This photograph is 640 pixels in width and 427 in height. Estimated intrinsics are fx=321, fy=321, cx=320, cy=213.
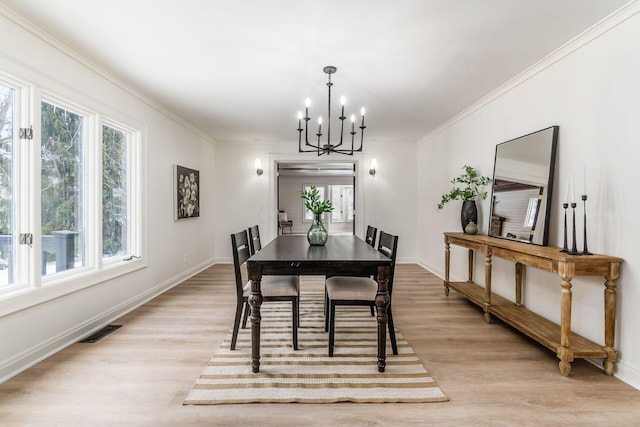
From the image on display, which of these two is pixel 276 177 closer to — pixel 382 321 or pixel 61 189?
pixel 61 189

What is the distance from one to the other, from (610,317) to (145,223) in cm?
417

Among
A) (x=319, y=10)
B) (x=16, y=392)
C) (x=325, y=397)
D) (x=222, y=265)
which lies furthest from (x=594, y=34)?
(x=222, y=265)

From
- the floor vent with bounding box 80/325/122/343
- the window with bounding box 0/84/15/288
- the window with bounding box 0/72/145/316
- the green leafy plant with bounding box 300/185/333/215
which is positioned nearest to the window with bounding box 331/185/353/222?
the window with bounding box 0/72/145/316

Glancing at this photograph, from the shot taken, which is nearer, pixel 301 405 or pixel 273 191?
pixel 301 405

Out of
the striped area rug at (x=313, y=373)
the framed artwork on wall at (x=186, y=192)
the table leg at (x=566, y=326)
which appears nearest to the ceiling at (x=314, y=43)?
the framed artwork on wall at (x=186, y=192)

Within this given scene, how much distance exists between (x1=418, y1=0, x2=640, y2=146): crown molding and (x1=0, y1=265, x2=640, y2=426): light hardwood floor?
227 cm

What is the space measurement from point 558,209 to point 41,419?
11.9 feet

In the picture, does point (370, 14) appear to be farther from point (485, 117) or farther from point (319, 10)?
point (485, 117)

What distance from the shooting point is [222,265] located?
5.76 metres

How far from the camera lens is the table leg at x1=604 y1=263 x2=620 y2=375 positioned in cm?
202

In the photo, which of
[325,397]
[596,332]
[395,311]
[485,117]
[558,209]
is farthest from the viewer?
[485,117]

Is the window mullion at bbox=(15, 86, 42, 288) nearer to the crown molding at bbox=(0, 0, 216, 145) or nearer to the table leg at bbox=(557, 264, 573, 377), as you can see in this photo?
the crown molding at bbox=(0, 0, 216, 145)

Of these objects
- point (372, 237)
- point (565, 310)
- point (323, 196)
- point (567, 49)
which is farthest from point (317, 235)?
point (323, 196)

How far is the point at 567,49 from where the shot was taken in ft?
8.05
